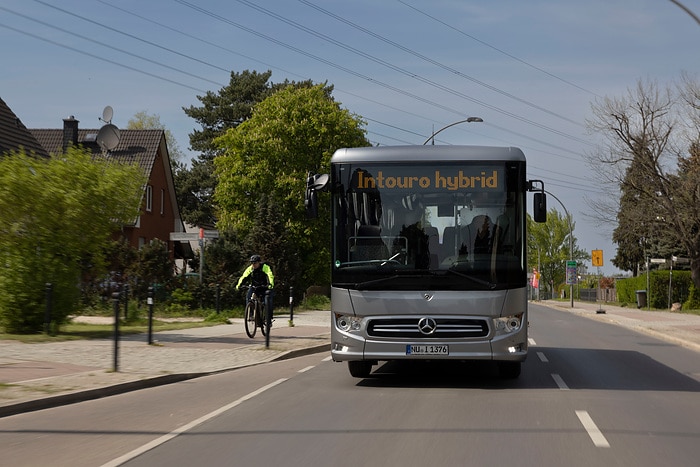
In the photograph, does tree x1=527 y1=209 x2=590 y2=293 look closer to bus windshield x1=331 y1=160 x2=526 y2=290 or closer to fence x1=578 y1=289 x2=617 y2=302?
fence x1=578 y1=289 x2=617 y2=302

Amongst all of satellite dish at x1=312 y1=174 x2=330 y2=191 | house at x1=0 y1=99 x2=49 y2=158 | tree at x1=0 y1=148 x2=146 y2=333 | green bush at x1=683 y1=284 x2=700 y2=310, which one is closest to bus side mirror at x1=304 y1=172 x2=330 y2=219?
satellite dish at x1=312 y1=174 x2=330 y2=191

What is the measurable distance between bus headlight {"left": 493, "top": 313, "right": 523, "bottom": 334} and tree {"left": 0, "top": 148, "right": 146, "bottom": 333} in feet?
32.8

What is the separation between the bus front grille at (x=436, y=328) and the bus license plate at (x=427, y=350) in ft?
0.38

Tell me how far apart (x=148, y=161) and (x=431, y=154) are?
117ft

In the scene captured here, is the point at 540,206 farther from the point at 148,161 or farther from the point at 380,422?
the point at 148,161

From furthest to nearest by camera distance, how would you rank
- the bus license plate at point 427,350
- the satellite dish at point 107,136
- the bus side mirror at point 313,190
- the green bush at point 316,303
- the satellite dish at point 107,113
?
the satellite dish at point 107,113
the satellite dish at point 107,136
the green bush at point 316,303
the bus side mirror at point 313,190
the bus license plate at point 427,350

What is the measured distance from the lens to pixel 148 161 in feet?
152

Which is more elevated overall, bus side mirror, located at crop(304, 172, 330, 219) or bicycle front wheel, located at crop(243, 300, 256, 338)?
bus side mirror, located at crop(304, 172, 330, 219)

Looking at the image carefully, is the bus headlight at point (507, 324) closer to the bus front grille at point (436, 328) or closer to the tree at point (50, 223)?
the bus front grille at point (436, 328)

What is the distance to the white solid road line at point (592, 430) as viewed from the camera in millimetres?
7906

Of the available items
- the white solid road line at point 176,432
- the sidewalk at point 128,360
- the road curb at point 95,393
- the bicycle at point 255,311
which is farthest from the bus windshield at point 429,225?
the bicycle at point 255,311

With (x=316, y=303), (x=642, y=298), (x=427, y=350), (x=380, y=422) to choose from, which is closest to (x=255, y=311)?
(x=427, y=350)

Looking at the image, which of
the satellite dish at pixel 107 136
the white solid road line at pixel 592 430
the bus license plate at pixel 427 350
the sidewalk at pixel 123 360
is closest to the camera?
the white solid road line at pixel 592 430

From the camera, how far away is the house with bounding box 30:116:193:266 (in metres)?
45.7
